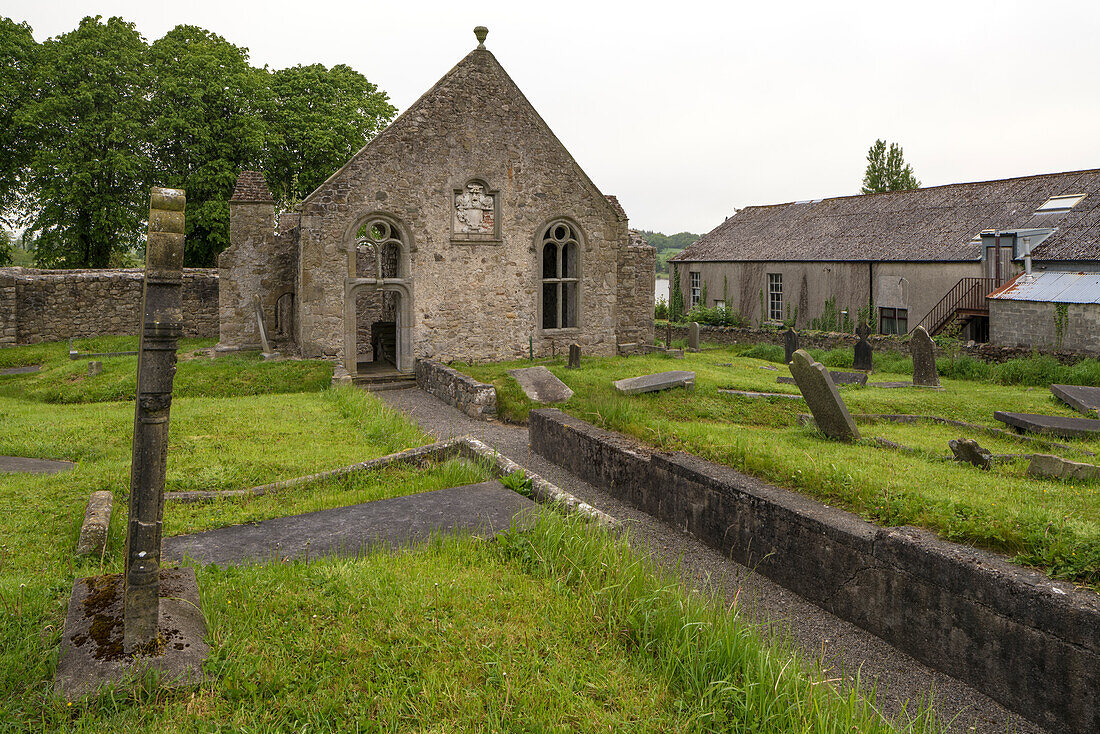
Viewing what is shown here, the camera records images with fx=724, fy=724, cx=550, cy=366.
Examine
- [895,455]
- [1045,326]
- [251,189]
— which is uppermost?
[251,189]

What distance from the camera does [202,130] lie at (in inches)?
1116

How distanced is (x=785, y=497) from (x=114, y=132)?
95.2 ft

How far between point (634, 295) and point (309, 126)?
17.3m

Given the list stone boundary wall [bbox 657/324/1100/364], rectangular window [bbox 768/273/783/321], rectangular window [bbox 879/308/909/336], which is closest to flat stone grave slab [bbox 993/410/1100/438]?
stone boundary wall [bbox 657/324/1100/364]

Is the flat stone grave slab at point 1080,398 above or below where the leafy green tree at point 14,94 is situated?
below

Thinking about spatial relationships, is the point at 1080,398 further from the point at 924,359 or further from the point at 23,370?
the point at 23,370

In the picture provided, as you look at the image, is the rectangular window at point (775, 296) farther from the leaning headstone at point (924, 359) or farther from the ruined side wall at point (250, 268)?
the ruined side wall at point (250, 268)

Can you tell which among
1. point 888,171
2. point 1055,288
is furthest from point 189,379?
point 888,171

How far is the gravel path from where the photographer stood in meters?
4.66

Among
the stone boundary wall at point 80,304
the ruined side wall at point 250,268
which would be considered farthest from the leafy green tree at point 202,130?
the ruined side wall at point 250,268

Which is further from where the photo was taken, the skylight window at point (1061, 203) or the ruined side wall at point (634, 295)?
the skylight window at point (1061, 203)

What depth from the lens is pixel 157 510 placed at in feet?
12.8

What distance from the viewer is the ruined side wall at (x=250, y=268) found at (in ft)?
63.1

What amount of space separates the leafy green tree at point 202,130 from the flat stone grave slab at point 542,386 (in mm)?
19069
